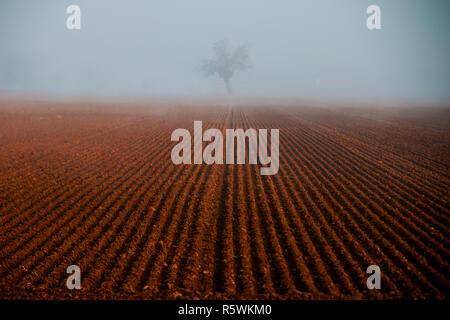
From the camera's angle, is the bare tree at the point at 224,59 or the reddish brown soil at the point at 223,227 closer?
the reddish brown soil at the point at 223,227

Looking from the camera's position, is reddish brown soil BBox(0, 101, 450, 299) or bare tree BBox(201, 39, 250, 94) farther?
bare tree BBox(201, 39, 250, 94)

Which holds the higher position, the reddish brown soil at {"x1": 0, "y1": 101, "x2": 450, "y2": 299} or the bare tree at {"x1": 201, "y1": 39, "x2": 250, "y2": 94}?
the bare tree at {"x1": 201, "y1": 39, "x2": 250, "y2": 94}

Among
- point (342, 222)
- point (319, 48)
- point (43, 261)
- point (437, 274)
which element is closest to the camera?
point (437, 274)

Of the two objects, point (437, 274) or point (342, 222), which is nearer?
point (437, 274)

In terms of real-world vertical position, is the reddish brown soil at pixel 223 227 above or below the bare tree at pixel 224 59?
below

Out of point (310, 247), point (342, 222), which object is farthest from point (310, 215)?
point (310, 247)

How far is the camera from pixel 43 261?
412cm

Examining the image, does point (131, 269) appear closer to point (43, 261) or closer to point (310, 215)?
point (43, 261)

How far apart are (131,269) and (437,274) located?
5193mm

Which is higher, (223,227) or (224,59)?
(224,59)

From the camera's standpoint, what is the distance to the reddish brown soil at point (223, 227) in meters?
3.71

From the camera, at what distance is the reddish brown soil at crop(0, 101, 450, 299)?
12.2ft

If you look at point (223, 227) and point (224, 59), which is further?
point (224, 59)

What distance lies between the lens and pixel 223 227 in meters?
5.28
